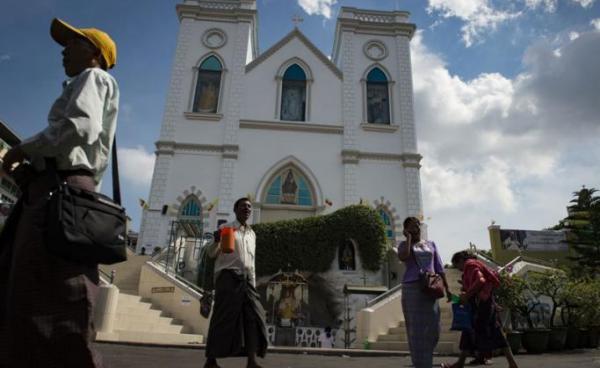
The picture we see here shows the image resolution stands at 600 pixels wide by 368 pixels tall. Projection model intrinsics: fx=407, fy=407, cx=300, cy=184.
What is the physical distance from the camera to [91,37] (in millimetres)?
1989

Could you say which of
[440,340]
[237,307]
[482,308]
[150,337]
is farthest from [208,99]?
[237,307]

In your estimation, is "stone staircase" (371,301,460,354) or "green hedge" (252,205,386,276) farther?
"green hedge" (252,205,386,276)

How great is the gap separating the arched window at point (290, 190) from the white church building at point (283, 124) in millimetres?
47

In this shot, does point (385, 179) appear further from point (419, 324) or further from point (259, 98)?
point (419, 324)

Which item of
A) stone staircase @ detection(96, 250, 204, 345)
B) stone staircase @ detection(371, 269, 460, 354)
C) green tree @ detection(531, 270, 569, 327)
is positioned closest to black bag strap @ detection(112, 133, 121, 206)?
stone staircase @ detection(96, 250, 204, 345)

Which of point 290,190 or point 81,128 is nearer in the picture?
point 81,128

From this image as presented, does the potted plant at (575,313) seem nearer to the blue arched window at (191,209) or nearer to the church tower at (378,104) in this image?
the church tower at (378,104)

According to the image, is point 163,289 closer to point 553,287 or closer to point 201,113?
point 553,287

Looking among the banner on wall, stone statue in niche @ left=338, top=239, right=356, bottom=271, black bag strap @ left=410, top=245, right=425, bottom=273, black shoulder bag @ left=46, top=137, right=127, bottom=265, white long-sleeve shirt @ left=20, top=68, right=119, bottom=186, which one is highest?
the banner on wall

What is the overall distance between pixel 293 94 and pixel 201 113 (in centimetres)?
461

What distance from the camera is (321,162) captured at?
1881cm

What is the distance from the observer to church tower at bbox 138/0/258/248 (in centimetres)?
1739

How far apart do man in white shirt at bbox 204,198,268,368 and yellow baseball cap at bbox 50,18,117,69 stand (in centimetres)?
162

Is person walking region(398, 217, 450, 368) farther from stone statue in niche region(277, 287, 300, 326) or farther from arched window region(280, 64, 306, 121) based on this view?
arched window region(280, 64, 306, 121)
